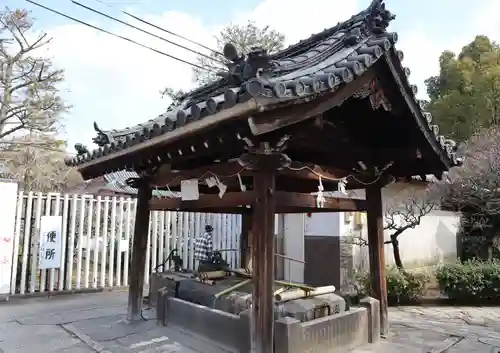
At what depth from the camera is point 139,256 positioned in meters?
6.83

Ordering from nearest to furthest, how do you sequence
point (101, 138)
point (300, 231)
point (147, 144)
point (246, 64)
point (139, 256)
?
point (246, 64), point (147, 144), point (101, 138), point (139, 256), point (300, 231)

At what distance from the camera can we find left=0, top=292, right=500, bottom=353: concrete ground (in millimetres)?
5516

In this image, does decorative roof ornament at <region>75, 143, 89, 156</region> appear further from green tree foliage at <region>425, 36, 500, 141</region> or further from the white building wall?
green tree foliage at <region>425, 36, 500, 141</region>

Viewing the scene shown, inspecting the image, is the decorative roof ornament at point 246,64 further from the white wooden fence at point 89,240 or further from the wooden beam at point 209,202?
the white wooden fence at point 89,240

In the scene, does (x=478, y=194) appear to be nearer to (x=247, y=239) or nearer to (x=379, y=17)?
(x=247, y=239)

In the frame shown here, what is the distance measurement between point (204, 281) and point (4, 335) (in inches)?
128

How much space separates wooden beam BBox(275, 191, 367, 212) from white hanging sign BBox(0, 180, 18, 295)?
7100 mm

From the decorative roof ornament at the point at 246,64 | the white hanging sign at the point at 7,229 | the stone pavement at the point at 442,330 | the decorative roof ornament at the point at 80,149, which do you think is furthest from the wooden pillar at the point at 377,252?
the white hanging sign at the point at 7,229

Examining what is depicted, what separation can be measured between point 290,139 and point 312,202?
103 centimetres

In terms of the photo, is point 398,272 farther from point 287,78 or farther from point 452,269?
point 287,78

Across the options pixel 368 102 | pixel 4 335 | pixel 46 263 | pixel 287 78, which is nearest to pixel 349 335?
pixel 368 102

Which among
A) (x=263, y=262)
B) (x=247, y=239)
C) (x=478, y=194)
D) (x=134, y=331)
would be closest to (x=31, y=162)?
(x=247, y=239)

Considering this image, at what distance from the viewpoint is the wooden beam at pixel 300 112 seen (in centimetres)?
354

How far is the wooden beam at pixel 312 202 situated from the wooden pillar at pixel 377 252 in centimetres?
17
